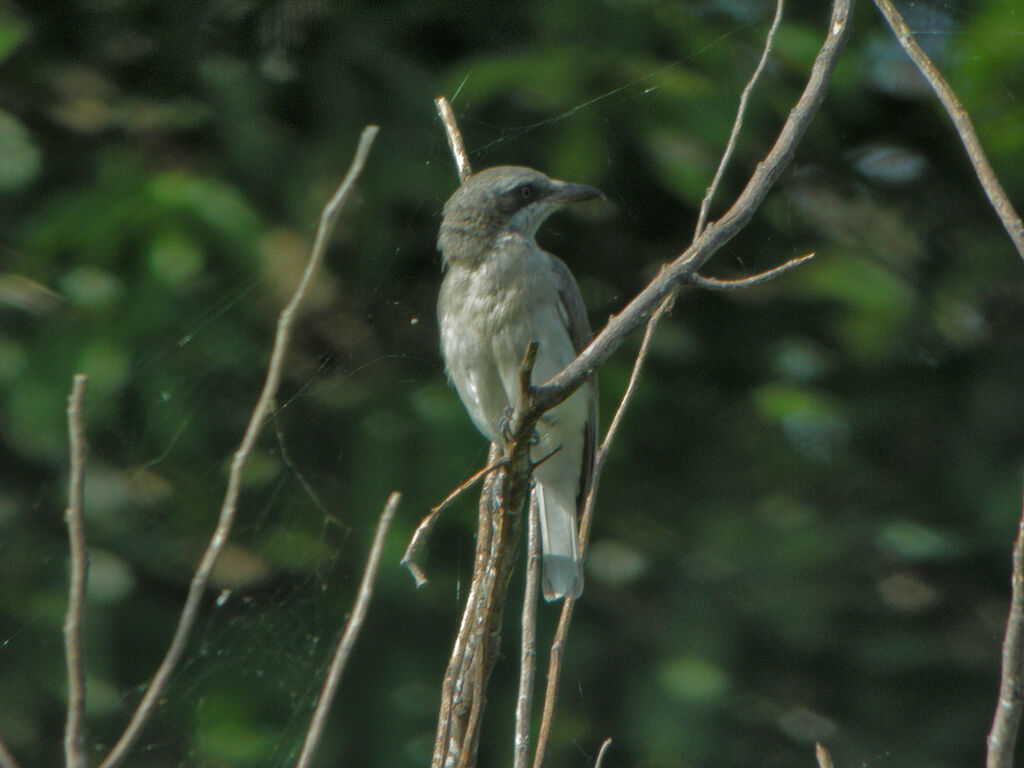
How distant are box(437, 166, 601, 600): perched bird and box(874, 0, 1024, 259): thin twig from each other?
1524 millimetres

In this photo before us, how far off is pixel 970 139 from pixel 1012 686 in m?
0.76

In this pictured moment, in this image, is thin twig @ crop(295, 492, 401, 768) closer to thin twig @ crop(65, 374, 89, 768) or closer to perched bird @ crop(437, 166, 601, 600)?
thin twig @ crop(65, 374, 89, 768)

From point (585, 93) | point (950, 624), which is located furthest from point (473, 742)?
point (950, 624)

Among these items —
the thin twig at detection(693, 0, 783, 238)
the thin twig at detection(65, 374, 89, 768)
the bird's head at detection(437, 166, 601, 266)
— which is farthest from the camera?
the bird's head at detection(437, 166, 601, 266)

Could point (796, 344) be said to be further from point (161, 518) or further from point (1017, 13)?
point (161, 518)

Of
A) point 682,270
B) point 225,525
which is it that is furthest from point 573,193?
point 225,525

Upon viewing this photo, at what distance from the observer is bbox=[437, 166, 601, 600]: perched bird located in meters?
3.14

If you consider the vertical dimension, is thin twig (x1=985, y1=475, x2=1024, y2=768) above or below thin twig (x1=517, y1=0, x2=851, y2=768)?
below

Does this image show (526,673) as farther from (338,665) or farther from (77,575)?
(77,575)

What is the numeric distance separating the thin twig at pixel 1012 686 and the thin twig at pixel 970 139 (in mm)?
399

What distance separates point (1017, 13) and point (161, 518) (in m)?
3.14

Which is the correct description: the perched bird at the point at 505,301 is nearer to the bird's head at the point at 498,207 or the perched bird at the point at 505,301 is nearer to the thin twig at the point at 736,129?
the bird's head at the point at 498,207

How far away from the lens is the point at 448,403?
12.5 ft

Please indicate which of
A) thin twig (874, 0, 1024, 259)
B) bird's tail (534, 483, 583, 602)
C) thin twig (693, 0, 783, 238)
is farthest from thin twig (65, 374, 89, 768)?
bird's tail (534, 483, 583, 602)
